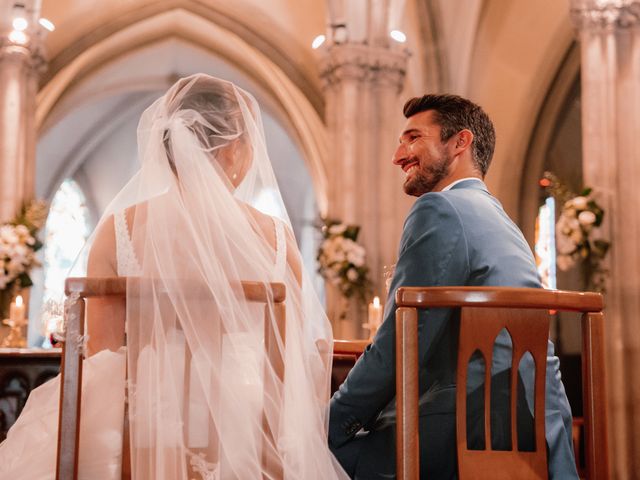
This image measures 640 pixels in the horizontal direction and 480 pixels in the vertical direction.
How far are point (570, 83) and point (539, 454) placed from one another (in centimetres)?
1257

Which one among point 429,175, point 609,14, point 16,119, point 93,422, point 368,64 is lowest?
point 93,422

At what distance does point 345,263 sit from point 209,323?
843cm

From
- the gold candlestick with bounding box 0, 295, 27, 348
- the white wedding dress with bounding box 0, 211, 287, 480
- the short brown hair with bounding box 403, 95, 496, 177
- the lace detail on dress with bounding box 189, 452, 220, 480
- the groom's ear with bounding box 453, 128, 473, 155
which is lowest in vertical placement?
the lace detail on dress with bounding box 189, 452, 220, 480

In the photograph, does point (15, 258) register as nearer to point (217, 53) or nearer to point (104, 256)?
point (104, 256)

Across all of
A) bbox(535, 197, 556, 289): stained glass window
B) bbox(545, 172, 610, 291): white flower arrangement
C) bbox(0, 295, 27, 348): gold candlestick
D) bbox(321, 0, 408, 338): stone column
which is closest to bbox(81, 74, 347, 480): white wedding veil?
bbox(0, 295, 27, 348): gold candlestick

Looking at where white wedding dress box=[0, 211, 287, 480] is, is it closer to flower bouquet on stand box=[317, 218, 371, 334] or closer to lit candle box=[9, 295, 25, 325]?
lit candle box=[9, 295, 25, 325]

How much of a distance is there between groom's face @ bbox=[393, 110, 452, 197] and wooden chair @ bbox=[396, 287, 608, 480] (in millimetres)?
709

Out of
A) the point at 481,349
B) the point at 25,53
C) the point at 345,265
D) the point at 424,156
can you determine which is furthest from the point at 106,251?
the point at 25,53

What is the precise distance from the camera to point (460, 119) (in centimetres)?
300

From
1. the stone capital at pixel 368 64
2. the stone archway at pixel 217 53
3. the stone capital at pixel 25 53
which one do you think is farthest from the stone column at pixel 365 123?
the stone capital at pixel 25 53

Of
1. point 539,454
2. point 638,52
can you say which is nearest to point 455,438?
point 539,454

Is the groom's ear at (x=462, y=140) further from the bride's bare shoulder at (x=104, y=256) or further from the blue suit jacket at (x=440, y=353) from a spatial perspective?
the bride's bare shoulder at (x=104, y=256)

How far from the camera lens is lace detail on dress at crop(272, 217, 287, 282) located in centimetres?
308

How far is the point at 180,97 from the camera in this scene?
320cm
